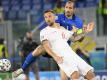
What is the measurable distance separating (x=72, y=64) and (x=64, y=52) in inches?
10.9

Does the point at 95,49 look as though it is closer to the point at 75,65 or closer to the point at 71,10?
the point at 71,10

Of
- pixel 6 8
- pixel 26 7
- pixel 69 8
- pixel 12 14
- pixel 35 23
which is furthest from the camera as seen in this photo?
pixel 6 8

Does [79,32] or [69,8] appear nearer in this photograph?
[79,32]

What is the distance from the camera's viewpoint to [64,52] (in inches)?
437

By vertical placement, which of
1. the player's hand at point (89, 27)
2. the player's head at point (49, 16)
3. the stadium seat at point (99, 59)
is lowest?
the stadium seat at point (99, 59)

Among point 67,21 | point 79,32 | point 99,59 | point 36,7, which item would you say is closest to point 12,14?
point 36,7

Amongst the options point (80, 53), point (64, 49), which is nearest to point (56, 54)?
point (64, 49)

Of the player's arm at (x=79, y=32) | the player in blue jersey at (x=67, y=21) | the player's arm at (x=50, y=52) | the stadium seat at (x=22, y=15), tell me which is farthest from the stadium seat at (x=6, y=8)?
the player's arm at (x=50, y=52)

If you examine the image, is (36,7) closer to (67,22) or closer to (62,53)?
(67,22)

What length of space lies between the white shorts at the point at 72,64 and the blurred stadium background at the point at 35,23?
5.47 m

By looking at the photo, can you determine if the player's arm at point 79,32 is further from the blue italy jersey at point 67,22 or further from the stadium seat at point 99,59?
the stadium seat at point 99,59

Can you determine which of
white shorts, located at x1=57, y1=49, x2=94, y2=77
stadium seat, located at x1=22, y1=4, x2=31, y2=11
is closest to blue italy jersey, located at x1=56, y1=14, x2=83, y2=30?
white shorts, located at x1=57, y1=49, x2=94, y2=77

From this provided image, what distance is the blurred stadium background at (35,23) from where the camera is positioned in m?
17.6

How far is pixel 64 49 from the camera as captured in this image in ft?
36.5
